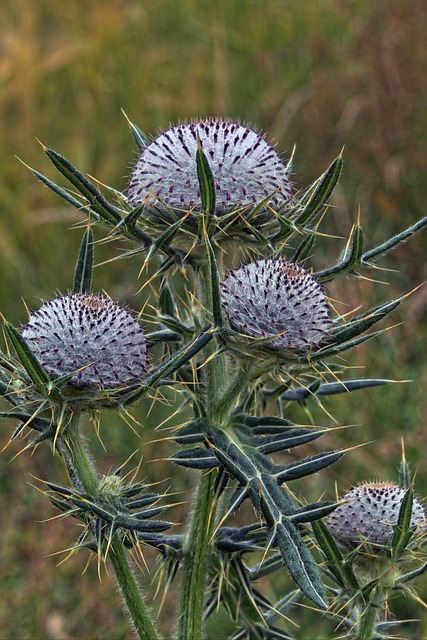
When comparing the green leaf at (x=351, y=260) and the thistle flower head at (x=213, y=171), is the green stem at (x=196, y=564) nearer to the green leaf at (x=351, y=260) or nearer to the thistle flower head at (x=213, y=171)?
the green leaf at (x=351, y=260)

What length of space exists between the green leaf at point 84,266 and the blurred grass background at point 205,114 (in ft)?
8.89

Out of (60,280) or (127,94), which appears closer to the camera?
(60,280)

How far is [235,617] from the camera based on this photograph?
97.8 inches

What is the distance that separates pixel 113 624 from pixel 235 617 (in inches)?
85.4

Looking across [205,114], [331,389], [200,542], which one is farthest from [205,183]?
[205,114]

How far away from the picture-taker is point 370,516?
2281mm

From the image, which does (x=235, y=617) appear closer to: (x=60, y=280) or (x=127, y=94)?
(x=60, y=280)

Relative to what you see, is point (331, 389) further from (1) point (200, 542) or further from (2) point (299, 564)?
(2) point (299, 564)

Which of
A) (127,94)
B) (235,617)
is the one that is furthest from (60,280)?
(235,617)

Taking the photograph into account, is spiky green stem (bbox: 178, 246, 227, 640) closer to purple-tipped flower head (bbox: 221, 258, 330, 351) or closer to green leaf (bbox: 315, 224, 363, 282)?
purple-tipped flower head (bbox: 221, 258, 330, 351)

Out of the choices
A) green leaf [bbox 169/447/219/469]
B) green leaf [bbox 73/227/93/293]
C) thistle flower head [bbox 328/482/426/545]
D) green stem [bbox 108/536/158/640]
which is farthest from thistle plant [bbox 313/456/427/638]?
green leaf [bbox 73/227/93/293]

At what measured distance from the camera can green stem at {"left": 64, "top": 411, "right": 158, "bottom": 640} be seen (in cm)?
210

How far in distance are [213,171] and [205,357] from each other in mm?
478

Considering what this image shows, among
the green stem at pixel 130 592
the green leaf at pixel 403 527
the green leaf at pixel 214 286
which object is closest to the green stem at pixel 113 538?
the green stem at pixel 130 592
